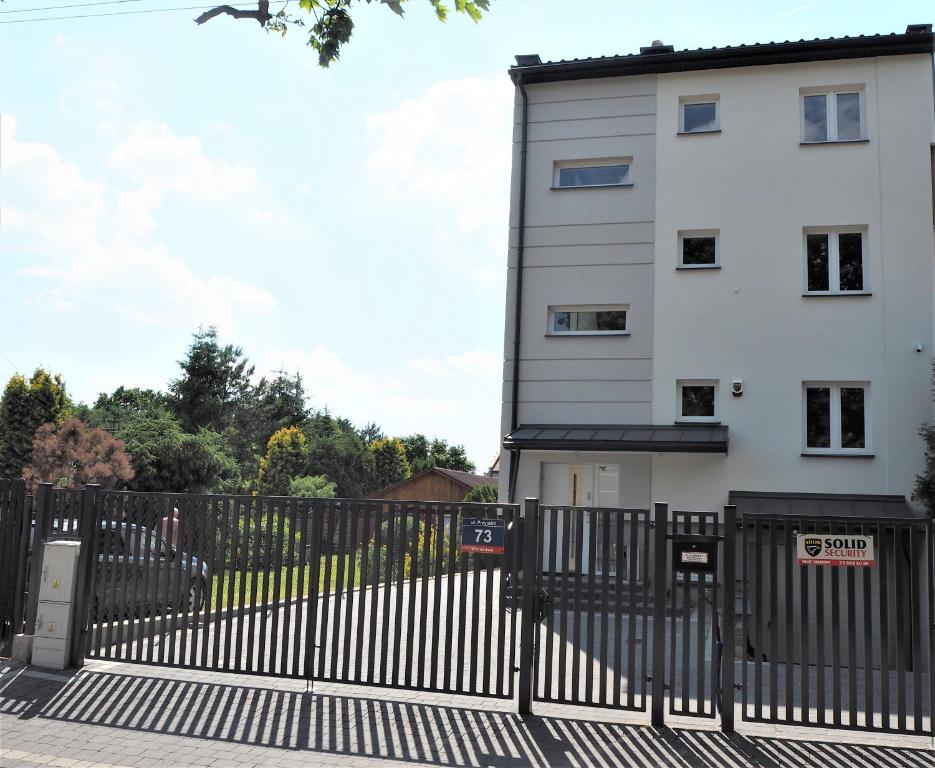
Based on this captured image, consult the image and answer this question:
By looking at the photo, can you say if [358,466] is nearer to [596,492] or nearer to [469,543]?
[596,492]

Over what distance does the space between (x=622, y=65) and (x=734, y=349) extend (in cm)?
643

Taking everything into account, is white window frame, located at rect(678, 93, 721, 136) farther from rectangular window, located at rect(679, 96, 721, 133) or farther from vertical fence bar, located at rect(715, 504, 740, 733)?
vertical fence bar, located at rect(715, 504, 740, 733)

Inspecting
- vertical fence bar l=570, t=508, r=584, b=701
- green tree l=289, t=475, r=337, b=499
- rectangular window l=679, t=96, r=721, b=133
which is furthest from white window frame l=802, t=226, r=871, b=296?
green tree l=289, t=475, r=337, b=499

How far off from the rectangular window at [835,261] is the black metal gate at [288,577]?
1076 centimetres

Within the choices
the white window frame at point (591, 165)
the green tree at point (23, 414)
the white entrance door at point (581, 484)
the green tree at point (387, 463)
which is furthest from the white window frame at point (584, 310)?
the green tree at point (387, 463)

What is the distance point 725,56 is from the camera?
1652 centimetres

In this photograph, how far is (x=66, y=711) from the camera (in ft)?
23.6

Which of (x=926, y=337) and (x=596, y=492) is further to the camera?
(x=596, y=492)

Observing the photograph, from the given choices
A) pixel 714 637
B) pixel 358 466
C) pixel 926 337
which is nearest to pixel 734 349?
pixel 926 337

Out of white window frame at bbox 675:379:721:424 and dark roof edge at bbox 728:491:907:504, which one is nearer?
dark roof edge at bbox 728:491:907:504

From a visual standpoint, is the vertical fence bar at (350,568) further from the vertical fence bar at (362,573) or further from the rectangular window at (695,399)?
the rectangular window at (695,399)

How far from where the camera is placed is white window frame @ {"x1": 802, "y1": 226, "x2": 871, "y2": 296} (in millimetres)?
15566

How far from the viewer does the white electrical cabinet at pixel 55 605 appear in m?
8.39

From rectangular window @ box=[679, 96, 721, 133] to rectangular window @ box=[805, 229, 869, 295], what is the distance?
10.3ft
